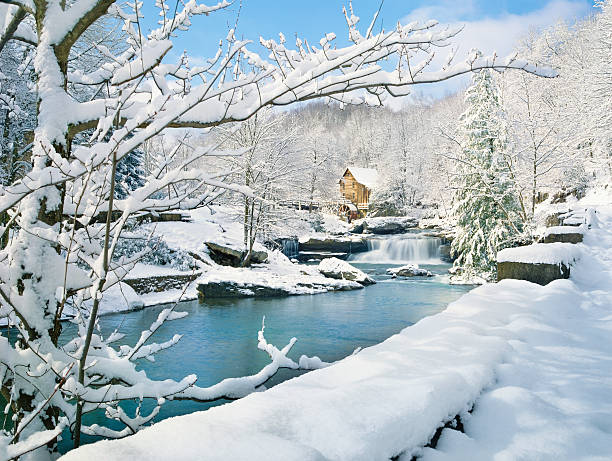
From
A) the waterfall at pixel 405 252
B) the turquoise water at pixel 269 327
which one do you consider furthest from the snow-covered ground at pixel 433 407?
the waterfall at pixel 405 252

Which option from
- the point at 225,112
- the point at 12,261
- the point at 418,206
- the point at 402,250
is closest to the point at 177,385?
the point at 12,261

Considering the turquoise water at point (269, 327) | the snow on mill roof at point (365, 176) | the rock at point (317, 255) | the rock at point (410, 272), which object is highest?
the snow on mill roof at point (365, 176)

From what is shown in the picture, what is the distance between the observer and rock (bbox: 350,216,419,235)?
1425 inches

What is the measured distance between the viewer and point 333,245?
29.5 meters

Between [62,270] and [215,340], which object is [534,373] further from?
[215,340]

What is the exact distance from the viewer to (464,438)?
1.94m

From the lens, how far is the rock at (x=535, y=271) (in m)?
5.54

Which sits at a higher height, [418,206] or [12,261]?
[418,206]

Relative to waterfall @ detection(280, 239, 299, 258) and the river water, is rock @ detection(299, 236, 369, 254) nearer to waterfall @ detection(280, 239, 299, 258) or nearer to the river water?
waterfall @ detection(280, 239, 299, 258)

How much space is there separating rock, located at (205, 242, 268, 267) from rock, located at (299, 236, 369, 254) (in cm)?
1055

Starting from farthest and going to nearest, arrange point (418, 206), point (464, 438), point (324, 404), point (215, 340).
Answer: point (418, 206), point (215, 340), point (464, 438), point (324, 404)

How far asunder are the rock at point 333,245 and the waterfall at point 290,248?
5.10 feet

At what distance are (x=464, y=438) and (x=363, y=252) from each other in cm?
2710

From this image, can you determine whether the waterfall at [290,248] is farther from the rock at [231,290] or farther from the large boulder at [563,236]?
the large boulder at [563,236]
